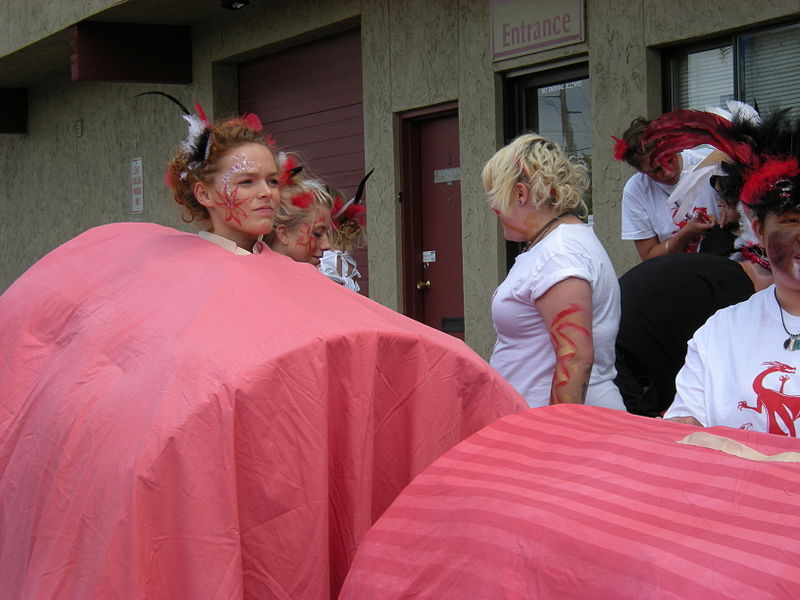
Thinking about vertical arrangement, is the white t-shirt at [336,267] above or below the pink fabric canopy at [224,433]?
above

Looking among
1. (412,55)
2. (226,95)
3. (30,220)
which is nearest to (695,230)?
(412,55)

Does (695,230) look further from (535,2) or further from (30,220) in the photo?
(30,220)

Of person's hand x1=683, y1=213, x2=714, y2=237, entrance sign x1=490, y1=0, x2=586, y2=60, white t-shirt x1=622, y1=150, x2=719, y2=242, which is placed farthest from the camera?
entrance sign x1=490, y1=0, x2=586, y2=60

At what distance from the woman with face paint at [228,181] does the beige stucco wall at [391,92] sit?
4125 mm

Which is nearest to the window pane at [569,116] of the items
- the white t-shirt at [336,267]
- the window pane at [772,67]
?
the window pane at [772,67]

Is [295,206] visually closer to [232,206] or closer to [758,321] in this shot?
[232,206]

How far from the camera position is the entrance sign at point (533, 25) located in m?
7.12

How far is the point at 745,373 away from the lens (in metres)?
2.37

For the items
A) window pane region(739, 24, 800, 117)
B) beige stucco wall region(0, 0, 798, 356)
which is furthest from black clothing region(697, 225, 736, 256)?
beige stucco wall region(0, 0, 798, 356)

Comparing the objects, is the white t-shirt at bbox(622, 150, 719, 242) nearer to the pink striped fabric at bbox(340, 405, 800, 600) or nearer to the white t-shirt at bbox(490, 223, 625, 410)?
the white t-shirt at bbox(490, 223, 625, 410)

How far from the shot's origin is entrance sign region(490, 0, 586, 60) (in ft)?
23.4

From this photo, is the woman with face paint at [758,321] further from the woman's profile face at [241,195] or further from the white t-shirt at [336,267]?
the white t-shirt at [336,267]

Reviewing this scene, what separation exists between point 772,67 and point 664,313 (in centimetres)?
336

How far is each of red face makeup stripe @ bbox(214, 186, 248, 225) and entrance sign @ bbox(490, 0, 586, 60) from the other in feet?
15.6
